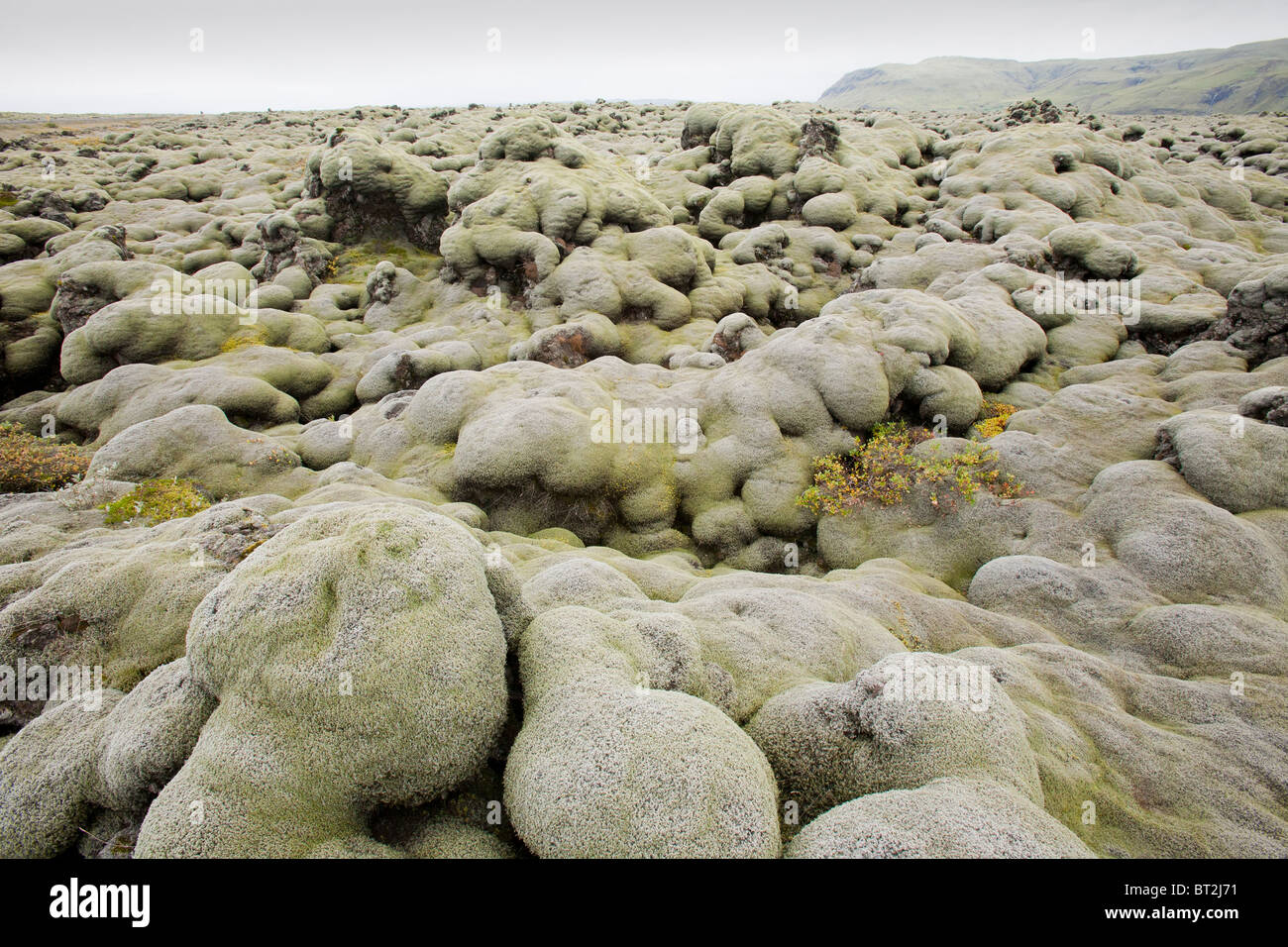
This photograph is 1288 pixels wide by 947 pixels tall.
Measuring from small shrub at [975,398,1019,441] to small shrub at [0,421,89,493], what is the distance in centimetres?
3009

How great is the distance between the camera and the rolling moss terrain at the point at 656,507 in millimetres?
6531

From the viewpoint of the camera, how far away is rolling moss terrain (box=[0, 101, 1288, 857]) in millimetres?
6531

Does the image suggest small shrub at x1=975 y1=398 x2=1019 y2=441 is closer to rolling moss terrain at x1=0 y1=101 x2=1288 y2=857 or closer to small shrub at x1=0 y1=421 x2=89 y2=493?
rolling moss terrain at x1=0 y1=101 x2=1288 y2=857

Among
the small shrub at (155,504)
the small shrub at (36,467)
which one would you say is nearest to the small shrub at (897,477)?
the small shrub at (155,504)

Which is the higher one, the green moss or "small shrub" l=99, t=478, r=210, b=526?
the green moss

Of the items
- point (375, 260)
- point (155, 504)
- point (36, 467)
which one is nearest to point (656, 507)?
point (155, 504)

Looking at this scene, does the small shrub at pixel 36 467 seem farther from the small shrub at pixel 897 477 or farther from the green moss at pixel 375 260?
the small shrub at pixel 897 477

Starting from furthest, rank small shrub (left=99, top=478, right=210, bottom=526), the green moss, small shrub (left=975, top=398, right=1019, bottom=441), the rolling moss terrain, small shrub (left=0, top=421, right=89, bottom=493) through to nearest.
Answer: the green moss < small shrub (left=975, top=398, right=1019, bottom=441) < small shrub (left=0, top=421, right=89, bottom=493) < small shrub (left=99, top=478, right=210, bottom=526) < the rolling moss terrain

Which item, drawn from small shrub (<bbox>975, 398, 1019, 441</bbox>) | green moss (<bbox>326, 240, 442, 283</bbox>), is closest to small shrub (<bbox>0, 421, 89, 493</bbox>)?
green moss (<bbox>326, 240, 442, 283</bbox>)

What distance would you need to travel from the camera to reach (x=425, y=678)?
21.8 feet
